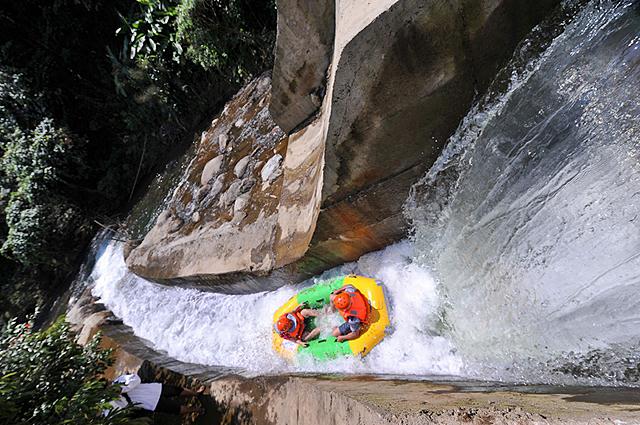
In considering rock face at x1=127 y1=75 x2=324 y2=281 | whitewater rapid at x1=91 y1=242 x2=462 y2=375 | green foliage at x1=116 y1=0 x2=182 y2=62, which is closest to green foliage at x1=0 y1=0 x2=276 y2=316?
green foliage at x1=116 y1=0 x2=182 y2=62

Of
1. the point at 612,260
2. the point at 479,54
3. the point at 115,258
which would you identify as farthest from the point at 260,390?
the point at 115,258

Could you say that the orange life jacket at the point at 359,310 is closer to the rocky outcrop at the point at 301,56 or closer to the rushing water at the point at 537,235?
the rushing water at the point at 537,235

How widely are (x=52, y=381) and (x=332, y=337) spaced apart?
97.1 inches

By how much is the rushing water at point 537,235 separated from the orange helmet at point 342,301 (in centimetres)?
44

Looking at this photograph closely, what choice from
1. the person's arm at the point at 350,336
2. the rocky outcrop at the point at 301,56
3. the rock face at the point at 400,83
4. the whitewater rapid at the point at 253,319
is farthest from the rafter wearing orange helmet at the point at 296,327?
the rocky outcrop at the point at 301,56

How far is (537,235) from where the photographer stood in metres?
2.89

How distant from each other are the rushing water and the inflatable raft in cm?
11

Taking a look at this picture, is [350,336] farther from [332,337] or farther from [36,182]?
[36,182]

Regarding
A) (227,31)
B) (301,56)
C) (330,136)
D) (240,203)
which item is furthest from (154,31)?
(330,136)

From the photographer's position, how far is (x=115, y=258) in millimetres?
7578

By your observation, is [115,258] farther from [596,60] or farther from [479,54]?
[596,60]

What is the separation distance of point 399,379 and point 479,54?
8.62ft

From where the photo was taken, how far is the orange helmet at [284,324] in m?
4.40

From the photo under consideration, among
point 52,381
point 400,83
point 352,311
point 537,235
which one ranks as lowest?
point 52,381
